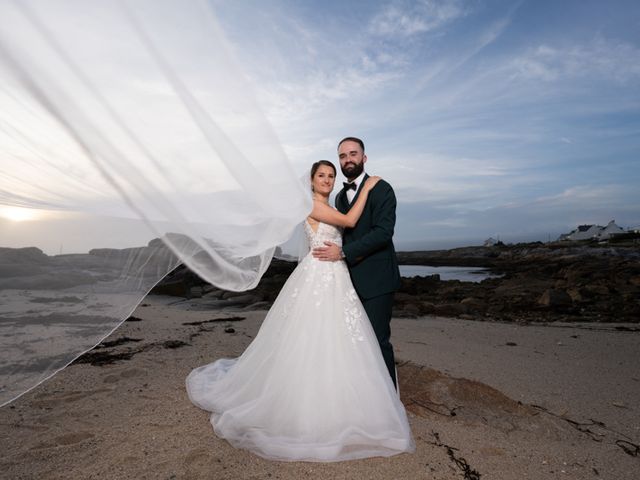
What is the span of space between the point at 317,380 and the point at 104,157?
190 cm

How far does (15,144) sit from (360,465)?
2505mm

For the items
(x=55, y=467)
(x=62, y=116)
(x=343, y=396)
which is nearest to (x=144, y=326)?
(x=55, y=467)

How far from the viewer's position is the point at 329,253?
3.19 m

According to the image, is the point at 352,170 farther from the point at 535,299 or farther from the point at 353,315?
the point at 535,299

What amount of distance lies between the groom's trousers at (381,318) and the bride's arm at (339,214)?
62 centimetres

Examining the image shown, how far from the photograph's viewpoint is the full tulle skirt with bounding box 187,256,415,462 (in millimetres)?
2611

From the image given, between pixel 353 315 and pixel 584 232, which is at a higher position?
pixel 584 232

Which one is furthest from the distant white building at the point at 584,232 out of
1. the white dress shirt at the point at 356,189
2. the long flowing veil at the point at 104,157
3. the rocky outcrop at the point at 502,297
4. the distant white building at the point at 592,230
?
the long flowing veil at the point at 104,157

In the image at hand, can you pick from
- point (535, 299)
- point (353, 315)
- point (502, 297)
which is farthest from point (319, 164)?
point (502, 297)

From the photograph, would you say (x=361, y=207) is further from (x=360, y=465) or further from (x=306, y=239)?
(x=360, y=465)

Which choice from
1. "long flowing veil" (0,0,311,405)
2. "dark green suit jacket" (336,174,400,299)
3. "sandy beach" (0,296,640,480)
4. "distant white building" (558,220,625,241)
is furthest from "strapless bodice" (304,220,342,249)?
"distant white building" (558,220,625,241)

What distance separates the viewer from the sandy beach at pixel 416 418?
2.46 metres

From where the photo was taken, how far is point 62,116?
1.89 meters

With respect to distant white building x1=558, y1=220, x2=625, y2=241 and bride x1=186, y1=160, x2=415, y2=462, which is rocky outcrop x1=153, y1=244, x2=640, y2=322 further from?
distant white building x1=558, y1=220, x2=625, y2=241
